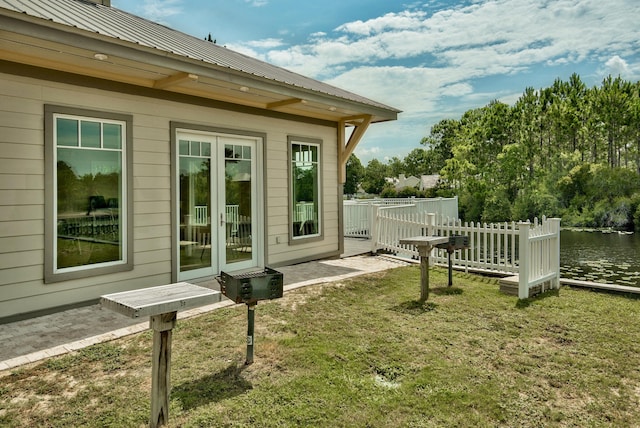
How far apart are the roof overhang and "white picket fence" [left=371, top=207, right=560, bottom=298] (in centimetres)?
270

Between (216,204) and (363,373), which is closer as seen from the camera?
(363,373)

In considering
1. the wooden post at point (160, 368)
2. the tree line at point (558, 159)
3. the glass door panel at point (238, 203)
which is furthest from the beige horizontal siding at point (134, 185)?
the tree line at point (558, 159)

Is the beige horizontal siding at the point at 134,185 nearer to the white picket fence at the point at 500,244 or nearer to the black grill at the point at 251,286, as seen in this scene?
the white picket fence at the point at 500,244

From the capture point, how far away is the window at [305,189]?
7.62 metres

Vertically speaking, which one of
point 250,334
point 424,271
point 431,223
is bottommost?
point 250,334

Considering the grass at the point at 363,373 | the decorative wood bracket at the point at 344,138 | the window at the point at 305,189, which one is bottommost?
the grass at the point at 363,373

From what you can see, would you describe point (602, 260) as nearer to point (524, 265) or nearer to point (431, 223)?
point (431, 223)

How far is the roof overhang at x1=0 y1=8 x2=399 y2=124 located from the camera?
3779mm

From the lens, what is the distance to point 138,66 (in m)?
4.77

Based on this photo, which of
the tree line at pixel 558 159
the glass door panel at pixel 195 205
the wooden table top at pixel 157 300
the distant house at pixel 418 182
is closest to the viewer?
the wooden table top at pixel 157 300

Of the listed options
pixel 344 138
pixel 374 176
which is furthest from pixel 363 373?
pixel 374 176

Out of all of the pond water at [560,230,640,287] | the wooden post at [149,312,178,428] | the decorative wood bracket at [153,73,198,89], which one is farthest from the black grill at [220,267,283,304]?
the pond water at [560,230,640,287]

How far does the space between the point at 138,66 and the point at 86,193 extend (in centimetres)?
160

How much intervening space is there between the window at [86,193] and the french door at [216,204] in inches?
31.2
